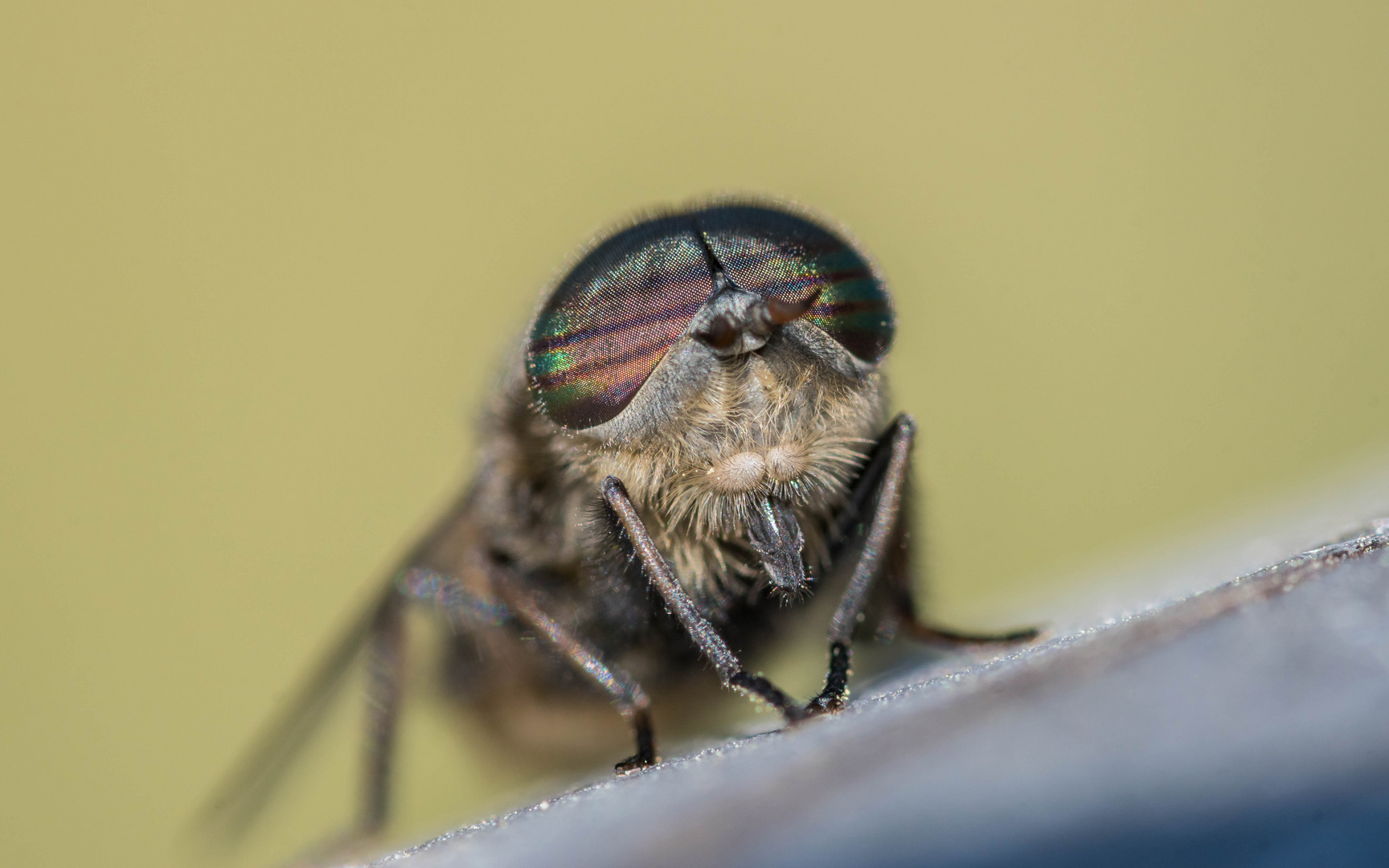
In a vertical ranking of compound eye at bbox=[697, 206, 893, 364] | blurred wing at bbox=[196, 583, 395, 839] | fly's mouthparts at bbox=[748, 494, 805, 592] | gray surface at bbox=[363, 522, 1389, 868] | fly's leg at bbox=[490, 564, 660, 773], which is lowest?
blurred wing at bbox=[196, 583, 395, 839]

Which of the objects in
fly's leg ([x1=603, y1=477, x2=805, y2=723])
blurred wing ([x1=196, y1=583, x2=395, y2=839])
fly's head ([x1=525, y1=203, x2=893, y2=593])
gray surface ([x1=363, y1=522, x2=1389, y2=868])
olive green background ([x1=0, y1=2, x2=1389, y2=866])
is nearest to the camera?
gray surface ([x1=363, y1=522, x2=1389, y2=868])

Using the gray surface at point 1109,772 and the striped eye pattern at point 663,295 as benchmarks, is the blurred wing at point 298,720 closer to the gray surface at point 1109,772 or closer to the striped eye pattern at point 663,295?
the striped eye pattern at point 663,295

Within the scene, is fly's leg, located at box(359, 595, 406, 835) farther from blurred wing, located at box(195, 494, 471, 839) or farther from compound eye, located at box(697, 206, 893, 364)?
compound eye, located at box(697, 206, 893, 364)

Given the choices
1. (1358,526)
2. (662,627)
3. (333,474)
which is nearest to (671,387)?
(662,627)

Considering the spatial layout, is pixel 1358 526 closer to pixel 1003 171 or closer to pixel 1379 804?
pixel 1379 804

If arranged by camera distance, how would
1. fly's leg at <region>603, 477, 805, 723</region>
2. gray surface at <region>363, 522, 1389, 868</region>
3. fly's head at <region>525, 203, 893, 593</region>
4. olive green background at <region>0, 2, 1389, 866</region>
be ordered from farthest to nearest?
olive green background at <region>0, 2, 1389, 866</region>, fly's head at <region>525, 203, 893, 593</region>, fly's leg at <region>603, 477, 805, 723</region>, gray surface at <region>363, 522, 1389, 868</region>

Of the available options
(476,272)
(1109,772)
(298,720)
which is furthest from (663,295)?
(476,272)

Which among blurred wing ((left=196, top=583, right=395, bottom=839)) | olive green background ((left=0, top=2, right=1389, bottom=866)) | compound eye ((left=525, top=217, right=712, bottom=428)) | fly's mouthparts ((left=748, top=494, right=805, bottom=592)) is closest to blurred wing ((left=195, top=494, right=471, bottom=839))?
blurred wing ((left=196, top=583, right=395, bottom=839))
